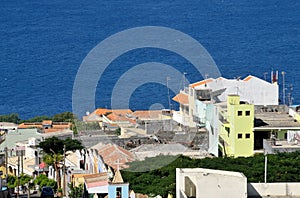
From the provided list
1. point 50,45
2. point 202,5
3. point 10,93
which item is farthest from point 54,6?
point 10,93

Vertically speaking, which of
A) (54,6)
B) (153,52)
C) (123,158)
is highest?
(54,6)

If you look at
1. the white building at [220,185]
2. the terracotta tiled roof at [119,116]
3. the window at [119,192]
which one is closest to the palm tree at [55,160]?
the terracotta tiled roof at [119,116]

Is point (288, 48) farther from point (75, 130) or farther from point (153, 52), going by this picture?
point (75, 130)

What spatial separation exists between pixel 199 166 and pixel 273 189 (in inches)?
286

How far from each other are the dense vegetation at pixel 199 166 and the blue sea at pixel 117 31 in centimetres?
3144

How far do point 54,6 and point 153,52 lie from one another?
157 feet

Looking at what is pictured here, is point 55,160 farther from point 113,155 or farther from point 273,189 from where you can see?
point 273,189

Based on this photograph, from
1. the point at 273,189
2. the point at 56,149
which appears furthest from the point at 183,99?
the point at 273,189

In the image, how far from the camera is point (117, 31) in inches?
3910

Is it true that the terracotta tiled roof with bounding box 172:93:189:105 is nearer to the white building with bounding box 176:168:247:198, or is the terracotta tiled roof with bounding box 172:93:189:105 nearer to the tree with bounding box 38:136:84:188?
the tree with bounding box 38:136:84:188

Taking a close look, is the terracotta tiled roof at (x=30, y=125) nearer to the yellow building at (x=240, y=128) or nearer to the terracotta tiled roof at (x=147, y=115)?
the terracotta tiled roof at (x=147, y=115)

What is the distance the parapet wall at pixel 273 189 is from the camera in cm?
1502

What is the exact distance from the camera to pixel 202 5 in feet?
422

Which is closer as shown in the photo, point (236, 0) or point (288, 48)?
point (288, 48)
